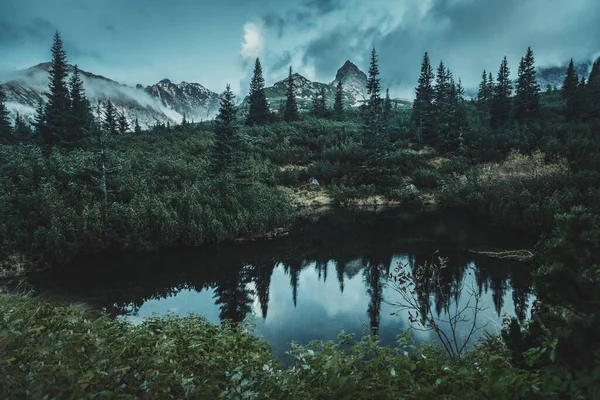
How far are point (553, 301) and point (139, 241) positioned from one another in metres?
18.8

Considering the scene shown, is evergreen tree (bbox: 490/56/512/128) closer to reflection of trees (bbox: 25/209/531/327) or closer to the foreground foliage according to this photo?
reflection of trees (bbox: 25/209/531/327)

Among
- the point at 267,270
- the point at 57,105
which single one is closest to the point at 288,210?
the point at 267,270

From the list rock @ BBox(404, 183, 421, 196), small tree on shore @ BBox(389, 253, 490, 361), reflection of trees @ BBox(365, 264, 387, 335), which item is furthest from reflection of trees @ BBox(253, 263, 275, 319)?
rock @ BBox(404, 183, 421, 196)

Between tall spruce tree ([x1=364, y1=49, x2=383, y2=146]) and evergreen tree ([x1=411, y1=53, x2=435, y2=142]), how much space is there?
6658mm

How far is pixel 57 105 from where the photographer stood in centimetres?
3541

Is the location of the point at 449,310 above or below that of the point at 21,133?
below

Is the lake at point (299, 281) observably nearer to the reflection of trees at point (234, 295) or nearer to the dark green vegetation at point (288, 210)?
the reflection of trees at point (234, 295)

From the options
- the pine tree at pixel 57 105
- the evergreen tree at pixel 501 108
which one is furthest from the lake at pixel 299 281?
the evergreen tree at pixel 501 108

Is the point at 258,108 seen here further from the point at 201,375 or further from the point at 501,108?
the point at 201,375

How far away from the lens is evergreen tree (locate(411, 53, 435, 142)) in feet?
166

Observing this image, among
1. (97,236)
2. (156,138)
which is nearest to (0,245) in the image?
(97,236)

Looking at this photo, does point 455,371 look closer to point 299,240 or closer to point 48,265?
point 299,240

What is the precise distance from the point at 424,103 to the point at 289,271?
155 feet

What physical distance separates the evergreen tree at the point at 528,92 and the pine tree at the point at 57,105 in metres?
60.1
